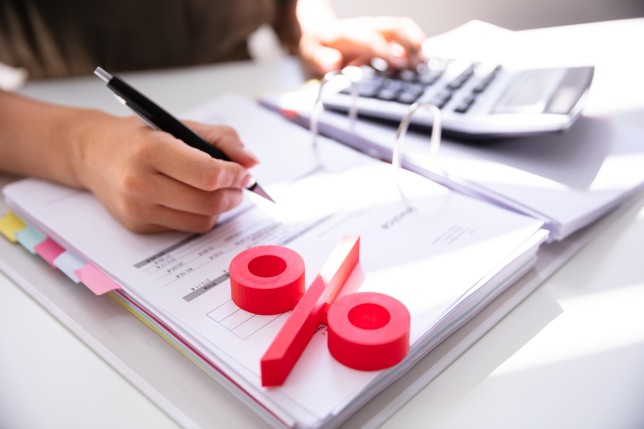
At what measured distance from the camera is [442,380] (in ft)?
1.20

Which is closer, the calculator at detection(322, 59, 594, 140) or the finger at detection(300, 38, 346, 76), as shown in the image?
the calculator at detection(322, 59, 594, 140)

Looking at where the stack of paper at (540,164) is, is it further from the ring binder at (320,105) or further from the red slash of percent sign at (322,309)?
the red slash of percent sign at (322,309)

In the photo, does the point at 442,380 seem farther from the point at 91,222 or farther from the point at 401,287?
the point at 91,222

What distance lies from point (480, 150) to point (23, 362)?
45 cm

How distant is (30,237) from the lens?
49 cm

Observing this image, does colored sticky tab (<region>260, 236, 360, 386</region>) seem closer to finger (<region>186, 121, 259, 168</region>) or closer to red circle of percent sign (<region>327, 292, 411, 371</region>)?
red circle of percent sign (<region>327, 292, 411, 371</region>)

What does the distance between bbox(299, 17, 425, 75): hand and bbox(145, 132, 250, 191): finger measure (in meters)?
0.39

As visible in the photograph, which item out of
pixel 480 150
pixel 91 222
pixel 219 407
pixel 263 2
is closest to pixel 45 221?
pixel 91 222

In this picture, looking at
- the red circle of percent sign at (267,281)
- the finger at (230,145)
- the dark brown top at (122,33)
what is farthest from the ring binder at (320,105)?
the dark brown top at (122,33)

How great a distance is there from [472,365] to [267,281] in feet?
0.48

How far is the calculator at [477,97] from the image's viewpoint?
1.86 ft

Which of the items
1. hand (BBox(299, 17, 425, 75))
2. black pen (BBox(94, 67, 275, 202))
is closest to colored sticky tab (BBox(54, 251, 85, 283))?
black pen (BBox(94, 67, 275, 202))

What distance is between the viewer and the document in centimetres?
34

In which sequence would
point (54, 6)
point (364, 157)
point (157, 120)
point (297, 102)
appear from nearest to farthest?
point (157, 120) → point (364, 157) → point (297, 102) → point (54, 6)
